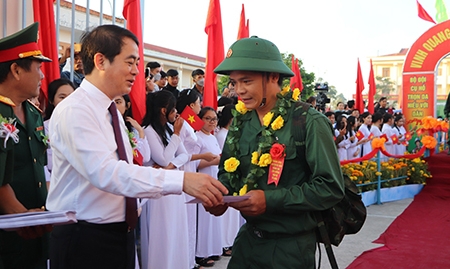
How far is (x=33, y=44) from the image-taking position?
8.87ft

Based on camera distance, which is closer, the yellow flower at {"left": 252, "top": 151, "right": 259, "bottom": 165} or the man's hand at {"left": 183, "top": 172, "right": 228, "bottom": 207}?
the man's hand at {"left": 183, "top": 172, "right": 228, "bottom": 207}

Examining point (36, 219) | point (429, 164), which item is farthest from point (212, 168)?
point (429, 164)

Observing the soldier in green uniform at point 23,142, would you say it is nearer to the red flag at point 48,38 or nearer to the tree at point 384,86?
the red flag at point 48,38

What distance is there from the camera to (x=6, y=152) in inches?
90.3

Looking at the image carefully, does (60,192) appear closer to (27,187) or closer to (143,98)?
(27,187)

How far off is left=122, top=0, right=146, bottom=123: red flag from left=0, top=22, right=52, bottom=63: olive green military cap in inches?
70.8

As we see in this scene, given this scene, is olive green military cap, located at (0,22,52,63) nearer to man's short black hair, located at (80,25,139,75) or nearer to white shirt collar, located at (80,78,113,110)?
man's short black hair, located at (80,25,139,75)

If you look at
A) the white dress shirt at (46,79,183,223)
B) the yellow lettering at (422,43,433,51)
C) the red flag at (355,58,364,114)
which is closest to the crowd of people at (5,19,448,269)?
the white dress shirt at (46,79,183,223)

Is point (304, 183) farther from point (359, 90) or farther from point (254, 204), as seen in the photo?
point (359, 90)

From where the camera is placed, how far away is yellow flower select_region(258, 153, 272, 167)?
2277mm

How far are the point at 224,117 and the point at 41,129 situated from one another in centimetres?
324

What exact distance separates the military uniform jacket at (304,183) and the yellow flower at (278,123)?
0.03m

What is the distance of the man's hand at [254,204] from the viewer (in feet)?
6.97

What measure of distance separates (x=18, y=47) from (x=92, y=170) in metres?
1.16
